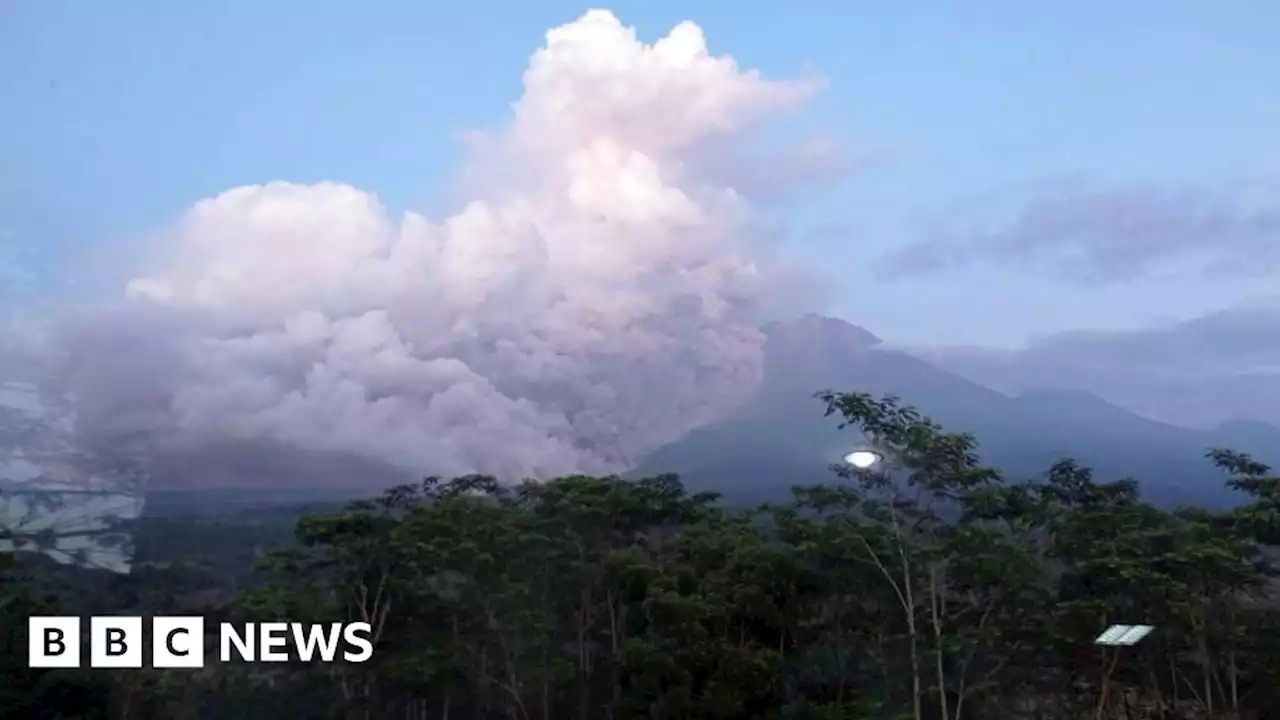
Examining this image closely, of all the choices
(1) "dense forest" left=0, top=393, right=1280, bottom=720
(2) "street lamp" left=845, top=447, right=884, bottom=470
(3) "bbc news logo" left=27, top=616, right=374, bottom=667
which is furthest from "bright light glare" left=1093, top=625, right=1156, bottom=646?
(3) "bbc news logo" left=27, top=616, right=374, bottom=667

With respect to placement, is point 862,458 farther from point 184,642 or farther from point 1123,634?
point 184,642

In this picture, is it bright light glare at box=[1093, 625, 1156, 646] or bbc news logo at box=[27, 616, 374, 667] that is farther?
bbc news logo at box=[27, 616, 374, 667]

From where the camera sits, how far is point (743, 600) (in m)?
9.97

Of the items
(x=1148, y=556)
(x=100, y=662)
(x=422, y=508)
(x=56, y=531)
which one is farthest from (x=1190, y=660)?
(x=56, y=531)

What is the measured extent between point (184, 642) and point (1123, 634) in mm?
7368

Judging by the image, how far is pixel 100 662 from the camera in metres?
9.85

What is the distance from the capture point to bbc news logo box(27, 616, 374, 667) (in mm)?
9727

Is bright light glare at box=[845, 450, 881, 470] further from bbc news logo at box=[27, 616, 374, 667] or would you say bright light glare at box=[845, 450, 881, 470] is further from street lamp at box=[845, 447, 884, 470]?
bbc news logo at box=[27, 616, 374, 667]

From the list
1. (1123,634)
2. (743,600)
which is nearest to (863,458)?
(743,600)

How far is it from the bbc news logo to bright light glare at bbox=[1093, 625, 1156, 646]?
19.4 ft

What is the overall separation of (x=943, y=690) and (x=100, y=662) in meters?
6.83

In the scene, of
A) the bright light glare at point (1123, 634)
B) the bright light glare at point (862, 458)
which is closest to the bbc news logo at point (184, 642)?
the bright light glare at point (862, 458)

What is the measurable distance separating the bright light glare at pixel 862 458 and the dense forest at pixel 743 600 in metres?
0.09

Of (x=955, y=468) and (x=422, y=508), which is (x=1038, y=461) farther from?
(x=422, y=508)
